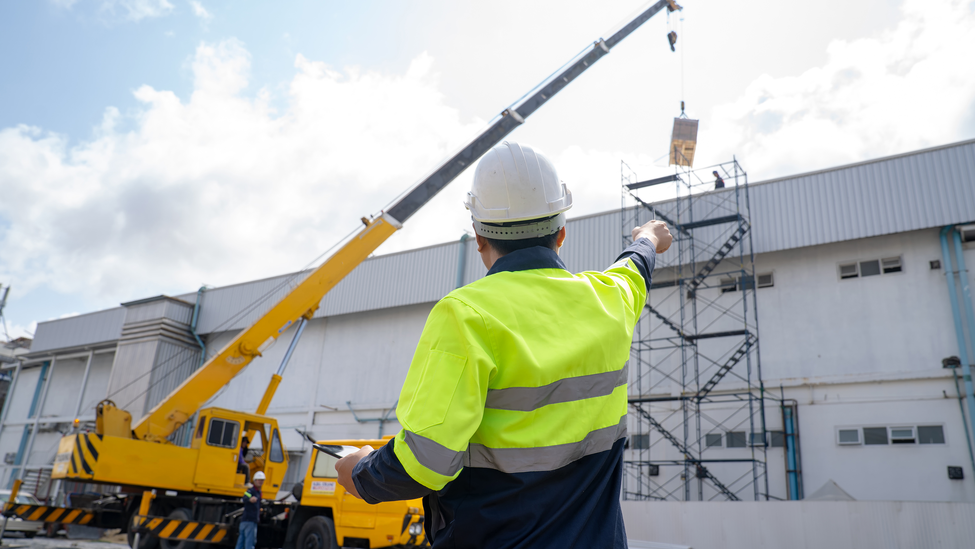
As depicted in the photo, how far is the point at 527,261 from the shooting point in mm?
1451

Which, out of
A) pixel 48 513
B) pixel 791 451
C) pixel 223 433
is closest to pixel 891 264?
pixel 791 451

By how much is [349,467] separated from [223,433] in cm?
1286

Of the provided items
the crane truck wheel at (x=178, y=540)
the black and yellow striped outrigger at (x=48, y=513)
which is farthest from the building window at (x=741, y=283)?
the black and yellow striped outrigger at (x=48, y=513)

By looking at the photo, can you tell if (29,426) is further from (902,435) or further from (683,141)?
(902,435)

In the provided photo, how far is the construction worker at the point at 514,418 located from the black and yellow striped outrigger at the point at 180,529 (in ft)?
39.3

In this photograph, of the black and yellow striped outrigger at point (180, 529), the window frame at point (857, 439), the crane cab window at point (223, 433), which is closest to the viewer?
the black and yellow striped outrigger at point (180, 529)

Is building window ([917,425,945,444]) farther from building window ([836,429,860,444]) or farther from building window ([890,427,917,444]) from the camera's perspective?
building window ([836,429,860,444])

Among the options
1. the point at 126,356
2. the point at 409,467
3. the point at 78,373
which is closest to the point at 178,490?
the point at 409,467

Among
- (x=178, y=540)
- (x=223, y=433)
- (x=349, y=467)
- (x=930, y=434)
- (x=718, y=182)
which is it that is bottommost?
(x=178, y=540)

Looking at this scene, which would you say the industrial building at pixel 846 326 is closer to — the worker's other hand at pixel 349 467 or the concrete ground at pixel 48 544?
the concrete ground at pixel 48 544

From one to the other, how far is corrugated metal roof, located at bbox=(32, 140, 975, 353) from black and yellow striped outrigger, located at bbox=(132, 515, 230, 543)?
37.7 feet

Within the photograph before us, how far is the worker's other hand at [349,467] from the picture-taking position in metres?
1.32

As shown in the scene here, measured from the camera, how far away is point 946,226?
15195 mm

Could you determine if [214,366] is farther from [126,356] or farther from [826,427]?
[126,356]
